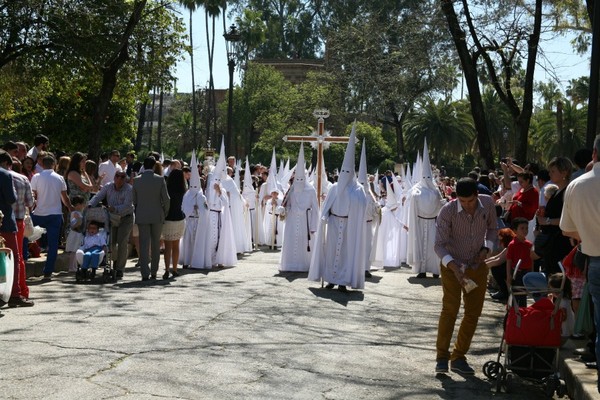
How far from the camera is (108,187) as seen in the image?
16.4 meters

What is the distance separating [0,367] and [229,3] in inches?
3104

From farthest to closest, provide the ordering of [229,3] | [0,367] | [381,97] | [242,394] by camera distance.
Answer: [229,3] → [381,97] → [0,367] → [242,394]

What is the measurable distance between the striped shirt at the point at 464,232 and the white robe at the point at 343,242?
19.3ft

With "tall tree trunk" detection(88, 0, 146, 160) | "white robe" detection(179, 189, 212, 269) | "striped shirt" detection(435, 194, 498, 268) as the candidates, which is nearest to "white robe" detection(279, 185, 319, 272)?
"white robe" detection(179, 189, 212, 269)

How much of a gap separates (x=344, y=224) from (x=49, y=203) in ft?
14.8

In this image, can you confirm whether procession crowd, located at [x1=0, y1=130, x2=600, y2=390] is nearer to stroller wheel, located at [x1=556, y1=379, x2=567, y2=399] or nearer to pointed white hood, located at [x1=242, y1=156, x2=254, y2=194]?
stroller wheel, located at [x1=556, y1=379, x2=567, y2=399]

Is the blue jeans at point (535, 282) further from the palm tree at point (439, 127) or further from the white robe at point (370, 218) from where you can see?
the palm tree at point (439, 127)

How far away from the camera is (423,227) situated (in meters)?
19.0

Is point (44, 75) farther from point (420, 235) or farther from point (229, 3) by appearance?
point (229, 3)

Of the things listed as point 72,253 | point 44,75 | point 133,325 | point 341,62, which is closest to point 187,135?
point 341,62

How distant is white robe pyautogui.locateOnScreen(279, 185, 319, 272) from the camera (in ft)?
61.1

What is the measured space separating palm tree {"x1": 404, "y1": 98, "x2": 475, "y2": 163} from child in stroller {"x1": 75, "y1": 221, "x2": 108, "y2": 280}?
59.1 metres

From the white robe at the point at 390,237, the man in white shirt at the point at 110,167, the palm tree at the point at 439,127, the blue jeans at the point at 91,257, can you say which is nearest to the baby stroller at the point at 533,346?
the blue jeans at the point at 91,257

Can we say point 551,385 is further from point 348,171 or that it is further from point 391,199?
point 391,199
